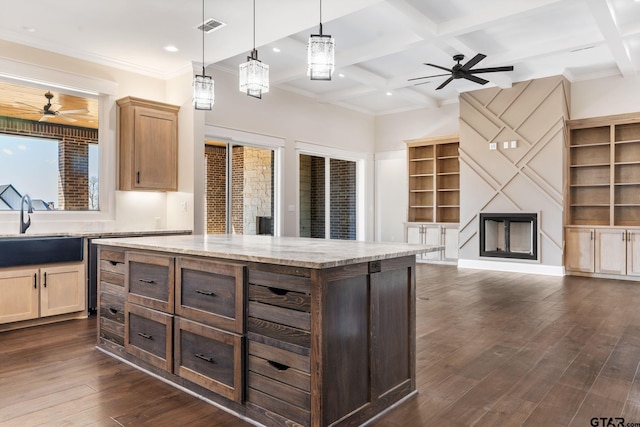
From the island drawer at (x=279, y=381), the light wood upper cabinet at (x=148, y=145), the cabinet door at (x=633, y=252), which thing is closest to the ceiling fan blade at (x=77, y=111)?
the light wood upper cabinet at (x=148, y=145)

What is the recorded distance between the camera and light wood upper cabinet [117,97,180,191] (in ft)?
16.9

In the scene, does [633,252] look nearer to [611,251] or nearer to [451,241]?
[611,251]

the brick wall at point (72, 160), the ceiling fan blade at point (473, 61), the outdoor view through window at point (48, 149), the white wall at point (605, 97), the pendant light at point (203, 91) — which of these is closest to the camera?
the pendant light at point (203, 91)

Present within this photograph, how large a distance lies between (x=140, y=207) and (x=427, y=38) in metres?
4.13

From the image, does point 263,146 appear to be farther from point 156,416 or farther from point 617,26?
point 156,416

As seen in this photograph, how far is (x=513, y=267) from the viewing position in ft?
23.6

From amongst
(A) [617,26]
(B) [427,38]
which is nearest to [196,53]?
(B) [427,38]

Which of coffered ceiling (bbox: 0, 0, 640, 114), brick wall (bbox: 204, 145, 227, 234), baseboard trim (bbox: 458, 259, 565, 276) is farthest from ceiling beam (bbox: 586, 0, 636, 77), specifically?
brick wall (bbox: 204, 145, 227, 234)

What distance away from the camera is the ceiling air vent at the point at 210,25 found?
4.34 metres

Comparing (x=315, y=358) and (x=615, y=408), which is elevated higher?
(x=315, y=358)

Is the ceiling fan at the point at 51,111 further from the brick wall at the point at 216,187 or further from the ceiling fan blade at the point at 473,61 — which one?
the ceiling fan blade at the point at 473,61

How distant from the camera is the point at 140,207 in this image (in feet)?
18.2

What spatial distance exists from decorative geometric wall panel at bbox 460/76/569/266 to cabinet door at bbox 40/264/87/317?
239 inches

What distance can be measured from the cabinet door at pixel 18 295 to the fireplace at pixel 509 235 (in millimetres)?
6483
